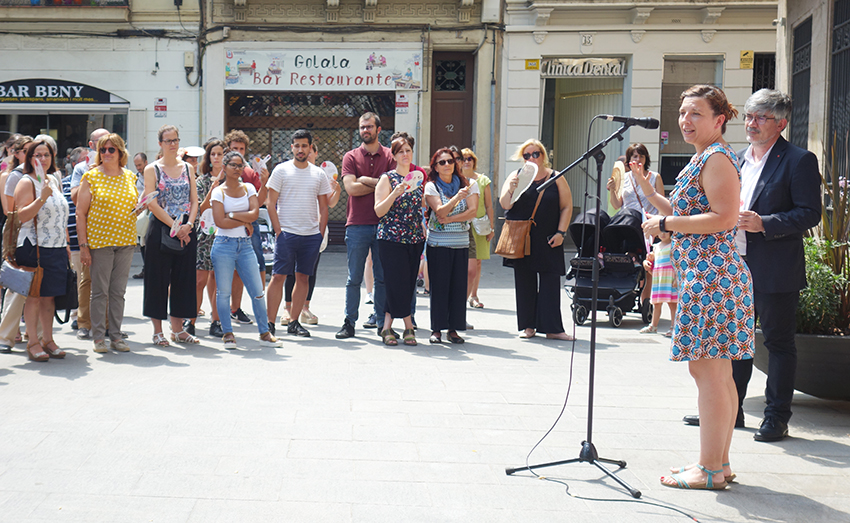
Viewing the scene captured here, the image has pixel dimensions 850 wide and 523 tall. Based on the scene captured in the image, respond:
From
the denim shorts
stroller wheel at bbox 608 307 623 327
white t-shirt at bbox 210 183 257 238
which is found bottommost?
stroller wheel at bbox 608 307 623 327

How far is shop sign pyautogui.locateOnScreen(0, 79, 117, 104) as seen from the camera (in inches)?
678

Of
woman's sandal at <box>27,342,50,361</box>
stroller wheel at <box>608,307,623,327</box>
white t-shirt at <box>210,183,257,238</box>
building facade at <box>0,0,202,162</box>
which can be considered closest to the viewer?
woman's sandal at <box>27,342,50,361</box>

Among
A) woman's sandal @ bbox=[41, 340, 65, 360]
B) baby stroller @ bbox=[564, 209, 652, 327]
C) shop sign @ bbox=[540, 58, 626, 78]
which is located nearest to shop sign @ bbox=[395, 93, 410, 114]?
shop sign @ bbox=[540, 58, 626, 78]

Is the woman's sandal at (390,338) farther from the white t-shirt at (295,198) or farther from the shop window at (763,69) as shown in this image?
the shop window at (763,69)

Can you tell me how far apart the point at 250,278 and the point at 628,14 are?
39.1 ft

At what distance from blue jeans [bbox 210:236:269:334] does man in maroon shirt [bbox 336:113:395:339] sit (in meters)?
0.91

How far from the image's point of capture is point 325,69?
17.2 m

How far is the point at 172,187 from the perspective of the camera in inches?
295

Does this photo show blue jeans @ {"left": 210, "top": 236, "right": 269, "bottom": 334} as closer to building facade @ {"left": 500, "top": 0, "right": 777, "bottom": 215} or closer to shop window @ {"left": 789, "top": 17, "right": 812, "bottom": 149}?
shop window @ {"left": 789, "top": 17, "right": 812, "bottom": 149}

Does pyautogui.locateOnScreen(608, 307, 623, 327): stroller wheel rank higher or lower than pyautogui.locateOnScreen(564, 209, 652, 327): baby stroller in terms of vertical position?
lower

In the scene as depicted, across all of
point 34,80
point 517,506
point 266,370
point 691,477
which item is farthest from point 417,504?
point 34,80

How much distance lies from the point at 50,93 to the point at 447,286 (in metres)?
12.8

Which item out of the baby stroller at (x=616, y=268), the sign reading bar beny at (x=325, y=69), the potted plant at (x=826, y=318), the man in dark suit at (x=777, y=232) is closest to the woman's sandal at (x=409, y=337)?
the baby stroller at (x=616, y=268)

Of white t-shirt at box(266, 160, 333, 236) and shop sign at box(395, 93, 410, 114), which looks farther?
shop sign at box(395, 93, 410, 114)
